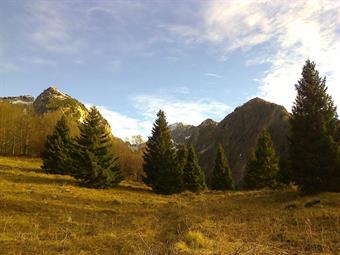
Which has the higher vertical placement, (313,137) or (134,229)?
(313,137)

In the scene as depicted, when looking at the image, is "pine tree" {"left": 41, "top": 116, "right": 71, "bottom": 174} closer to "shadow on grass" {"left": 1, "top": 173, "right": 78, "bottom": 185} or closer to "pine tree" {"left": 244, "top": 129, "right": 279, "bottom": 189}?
"shadow on grass" {"left": 1, "top": 173, "right": 78, "bottom": 185}

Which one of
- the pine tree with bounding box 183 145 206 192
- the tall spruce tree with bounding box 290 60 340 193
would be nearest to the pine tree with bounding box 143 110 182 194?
the pine tree with bounding box 183 145 206 192

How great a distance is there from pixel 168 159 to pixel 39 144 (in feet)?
157

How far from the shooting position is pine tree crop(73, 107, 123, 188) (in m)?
38.3

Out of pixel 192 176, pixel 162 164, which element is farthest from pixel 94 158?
pixel 192 176

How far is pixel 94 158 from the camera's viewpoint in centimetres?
3881

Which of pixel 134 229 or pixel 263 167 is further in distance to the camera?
pixel 263 167

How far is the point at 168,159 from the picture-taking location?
4453 cm

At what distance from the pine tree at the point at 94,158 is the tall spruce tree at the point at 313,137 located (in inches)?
742

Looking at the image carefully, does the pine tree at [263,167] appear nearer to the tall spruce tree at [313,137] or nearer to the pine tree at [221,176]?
the pine tree at [221,176]

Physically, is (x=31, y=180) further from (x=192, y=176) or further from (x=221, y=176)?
(x=221, y=176)

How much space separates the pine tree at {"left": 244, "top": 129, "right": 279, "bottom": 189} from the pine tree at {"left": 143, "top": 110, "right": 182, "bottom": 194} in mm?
12359

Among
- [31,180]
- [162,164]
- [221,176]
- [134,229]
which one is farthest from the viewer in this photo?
[221,176]

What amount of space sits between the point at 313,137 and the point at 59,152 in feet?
100
